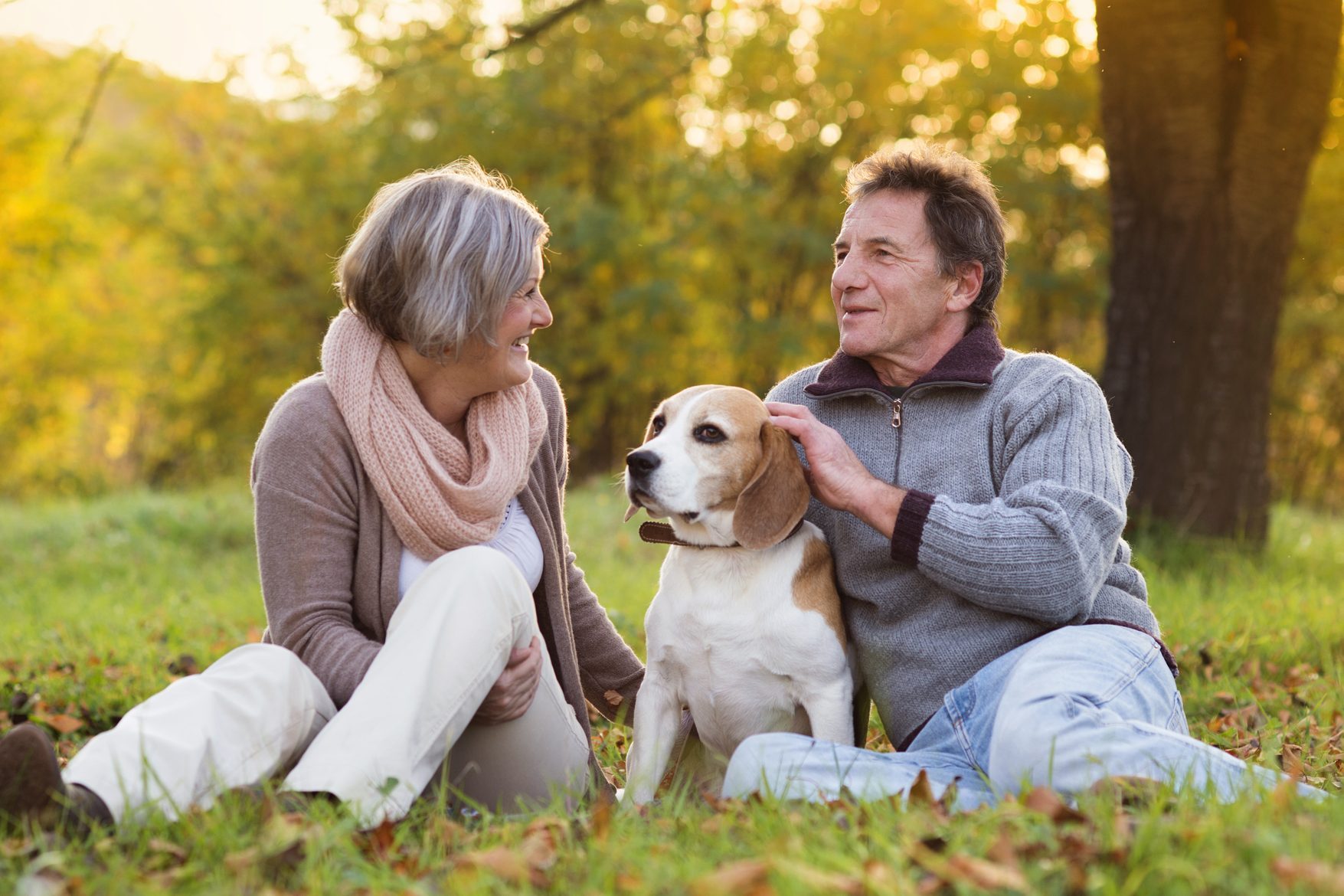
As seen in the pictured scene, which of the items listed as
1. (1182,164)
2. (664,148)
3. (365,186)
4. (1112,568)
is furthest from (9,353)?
(1112,568)

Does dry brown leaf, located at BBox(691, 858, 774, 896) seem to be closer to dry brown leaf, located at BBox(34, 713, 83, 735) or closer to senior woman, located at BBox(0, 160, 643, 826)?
senior woman, located at BBox(0, 160, 643, 826)

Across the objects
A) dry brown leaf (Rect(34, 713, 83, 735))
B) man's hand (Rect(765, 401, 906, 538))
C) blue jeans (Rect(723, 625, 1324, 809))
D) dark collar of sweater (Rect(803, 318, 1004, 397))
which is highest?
dark collar of sweater (Rect(803, 318, 1004, 397))

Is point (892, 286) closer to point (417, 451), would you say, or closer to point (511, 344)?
point (511, 344)

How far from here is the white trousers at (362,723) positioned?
2.56 m

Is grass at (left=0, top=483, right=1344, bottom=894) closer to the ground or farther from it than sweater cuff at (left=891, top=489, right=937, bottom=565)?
closer to the ground

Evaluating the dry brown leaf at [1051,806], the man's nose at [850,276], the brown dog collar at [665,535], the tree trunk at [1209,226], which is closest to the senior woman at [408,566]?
the brown dog collar at [665,535]

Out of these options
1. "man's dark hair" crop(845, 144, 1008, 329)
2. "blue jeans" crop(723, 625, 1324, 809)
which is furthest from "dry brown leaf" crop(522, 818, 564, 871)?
"man's dark hair" crop(845, 144, 1008, 329)

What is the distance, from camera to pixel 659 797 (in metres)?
3.34

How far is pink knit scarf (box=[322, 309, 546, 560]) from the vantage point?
3.15m

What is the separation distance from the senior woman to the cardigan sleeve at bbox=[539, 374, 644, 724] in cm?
9

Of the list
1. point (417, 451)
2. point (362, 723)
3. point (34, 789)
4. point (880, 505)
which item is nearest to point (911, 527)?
point (880, 505)

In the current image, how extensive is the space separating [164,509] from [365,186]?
7194mm

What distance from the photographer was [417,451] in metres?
3.20

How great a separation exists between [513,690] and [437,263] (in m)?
1.10
